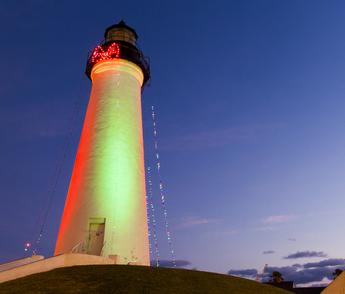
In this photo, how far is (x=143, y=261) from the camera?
2108 centimetres

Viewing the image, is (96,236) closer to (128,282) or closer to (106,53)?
(128,282)

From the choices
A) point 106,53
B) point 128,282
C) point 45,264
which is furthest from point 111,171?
point 128,282

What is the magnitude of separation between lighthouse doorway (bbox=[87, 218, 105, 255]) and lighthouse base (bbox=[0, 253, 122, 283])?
6.22 feet

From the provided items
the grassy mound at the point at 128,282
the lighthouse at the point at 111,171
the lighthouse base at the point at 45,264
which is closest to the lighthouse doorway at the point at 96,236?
the lighthouse at the point at 111,171

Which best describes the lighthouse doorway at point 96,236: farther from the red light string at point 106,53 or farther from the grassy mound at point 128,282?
the red light string at point 106,53

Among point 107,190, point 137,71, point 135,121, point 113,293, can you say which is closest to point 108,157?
point 107,190

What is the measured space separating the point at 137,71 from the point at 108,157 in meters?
6.97

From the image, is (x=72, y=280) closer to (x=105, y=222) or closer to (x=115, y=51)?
(x=105, y=222)

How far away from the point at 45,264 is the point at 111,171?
7148mm

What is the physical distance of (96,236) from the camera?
66.0 feet

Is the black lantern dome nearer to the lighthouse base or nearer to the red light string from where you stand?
the red light string

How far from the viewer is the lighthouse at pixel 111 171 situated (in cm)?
2028

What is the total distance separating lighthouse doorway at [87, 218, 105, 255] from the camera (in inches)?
791

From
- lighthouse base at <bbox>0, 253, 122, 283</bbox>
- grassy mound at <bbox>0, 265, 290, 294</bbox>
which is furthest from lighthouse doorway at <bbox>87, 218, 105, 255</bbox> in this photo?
grassy mound at <bbox>0, 265, 290, 294</bbox>
